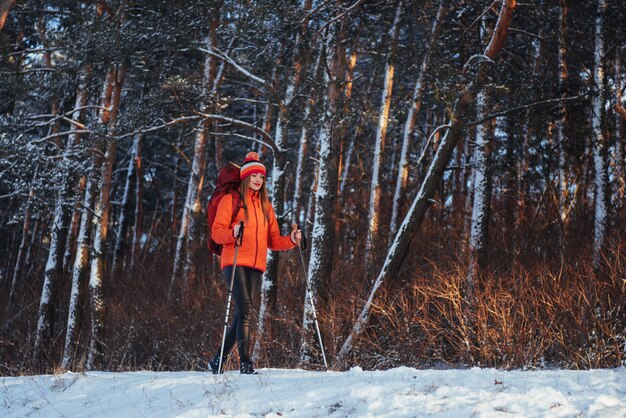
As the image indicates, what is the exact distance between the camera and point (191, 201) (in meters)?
20.4

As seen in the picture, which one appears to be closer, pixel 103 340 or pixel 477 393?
pixel 477 393

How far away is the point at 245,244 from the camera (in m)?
7.38

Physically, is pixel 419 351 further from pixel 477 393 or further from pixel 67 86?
pixel 67 86

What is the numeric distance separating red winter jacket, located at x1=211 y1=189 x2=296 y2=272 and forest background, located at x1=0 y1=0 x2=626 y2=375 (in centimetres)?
307

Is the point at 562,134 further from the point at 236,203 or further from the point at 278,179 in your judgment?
the point at 236,203

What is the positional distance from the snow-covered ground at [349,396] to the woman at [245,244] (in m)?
0.39

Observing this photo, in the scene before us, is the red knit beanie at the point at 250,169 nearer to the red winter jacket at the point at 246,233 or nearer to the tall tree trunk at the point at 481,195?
the red winter jacket at the point at 246,233

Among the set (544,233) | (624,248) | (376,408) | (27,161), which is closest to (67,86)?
(27,161)

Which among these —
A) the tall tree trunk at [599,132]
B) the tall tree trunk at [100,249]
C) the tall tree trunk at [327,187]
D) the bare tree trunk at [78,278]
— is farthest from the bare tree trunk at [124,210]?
the tall tree trunk at [599,132]

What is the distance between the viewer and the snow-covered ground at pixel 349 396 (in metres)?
5.39

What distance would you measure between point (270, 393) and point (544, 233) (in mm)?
10795

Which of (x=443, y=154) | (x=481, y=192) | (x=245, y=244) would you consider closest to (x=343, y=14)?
(x=443, y=154)

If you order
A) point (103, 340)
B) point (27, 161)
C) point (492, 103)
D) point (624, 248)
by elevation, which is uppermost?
point (492, 103)

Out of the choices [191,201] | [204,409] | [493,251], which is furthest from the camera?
[191,201]
